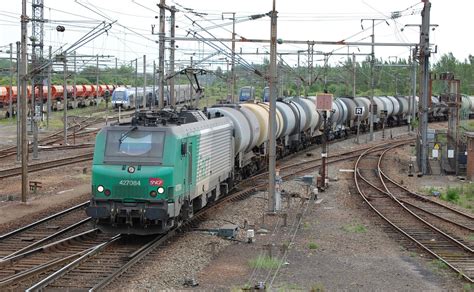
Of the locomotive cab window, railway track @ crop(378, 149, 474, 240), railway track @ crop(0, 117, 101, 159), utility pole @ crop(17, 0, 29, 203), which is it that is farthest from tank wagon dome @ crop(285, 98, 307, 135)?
the locomotive cab window

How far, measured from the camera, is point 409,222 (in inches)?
846

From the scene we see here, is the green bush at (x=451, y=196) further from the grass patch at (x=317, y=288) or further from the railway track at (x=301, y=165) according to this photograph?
the grass patch at (x=317, y=288)

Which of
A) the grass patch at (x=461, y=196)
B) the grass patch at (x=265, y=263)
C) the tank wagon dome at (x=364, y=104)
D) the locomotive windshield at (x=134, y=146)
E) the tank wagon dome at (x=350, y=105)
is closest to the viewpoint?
the grass patch at (x=265, y=263)

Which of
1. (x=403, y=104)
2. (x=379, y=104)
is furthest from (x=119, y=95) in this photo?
(x=403, y=104)

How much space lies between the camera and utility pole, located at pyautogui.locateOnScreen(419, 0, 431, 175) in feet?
109

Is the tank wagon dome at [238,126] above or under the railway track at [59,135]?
above

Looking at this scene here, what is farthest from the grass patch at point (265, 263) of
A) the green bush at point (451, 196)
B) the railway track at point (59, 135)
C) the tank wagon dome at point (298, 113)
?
the railway track at point (59, 135)

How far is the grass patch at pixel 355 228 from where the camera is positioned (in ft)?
64.2

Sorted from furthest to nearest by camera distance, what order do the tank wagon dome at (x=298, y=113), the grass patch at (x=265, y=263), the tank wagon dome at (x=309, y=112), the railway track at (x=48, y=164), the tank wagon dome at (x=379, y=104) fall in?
the tank wagon dome at (x=379, y=104) → the tank wagon dome at (x=309, y=112) → the tank wagon dome at (x=298, y=113) → the railway track at (x=48, y=164) → the grass patch at (x=265, y=263)

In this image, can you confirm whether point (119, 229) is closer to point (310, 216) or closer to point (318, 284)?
point (318, 284)

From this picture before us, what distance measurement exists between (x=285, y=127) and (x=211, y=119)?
47.9 feet

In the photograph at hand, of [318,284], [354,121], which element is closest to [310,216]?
[318,284]

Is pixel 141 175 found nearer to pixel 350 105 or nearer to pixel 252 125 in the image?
pixel 252 125

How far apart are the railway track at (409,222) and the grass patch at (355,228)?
0.92 meters
